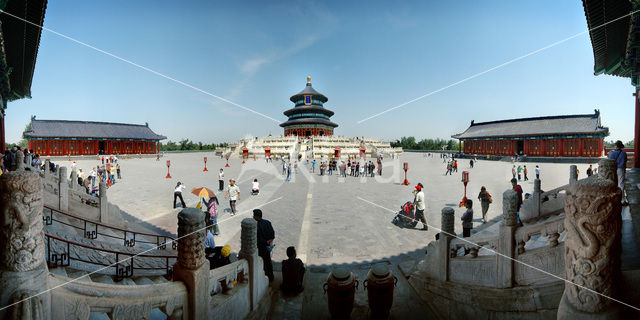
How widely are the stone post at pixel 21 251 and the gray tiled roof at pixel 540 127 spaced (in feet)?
162

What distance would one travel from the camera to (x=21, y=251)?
7.02ft

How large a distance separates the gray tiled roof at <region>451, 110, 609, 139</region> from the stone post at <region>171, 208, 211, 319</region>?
4819 centimetres

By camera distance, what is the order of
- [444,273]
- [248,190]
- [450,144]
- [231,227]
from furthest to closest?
[450,144], [248,190], [231,227], [444,273]

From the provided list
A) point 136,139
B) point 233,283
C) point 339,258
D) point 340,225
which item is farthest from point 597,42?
point 136,139

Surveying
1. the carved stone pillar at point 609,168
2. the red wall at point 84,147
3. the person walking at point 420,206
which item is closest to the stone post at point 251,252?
the carved stone pillar at point 609,168

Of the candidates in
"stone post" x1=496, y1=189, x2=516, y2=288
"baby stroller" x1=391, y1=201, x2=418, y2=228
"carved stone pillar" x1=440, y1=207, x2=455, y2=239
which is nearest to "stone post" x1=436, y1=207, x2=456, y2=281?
"carved stone pillar" x1=440, y1=207, x2=455, y2=239

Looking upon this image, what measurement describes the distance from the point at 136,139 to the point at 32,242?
195 ft

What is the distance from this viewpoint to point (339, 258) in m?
7.15

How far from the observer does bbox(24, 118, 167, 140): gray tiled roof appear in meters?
42.9

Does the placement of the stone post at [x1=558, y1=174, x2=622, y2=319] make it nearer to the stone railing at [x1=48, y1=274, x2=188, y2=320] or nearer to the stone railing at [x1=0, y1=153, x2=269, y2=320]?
the stone railing at [x1=0, y1=153, x2=269, y2=320]

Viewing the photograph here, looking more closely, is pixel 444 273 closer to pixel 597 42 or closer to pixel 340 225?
pixel 340 225

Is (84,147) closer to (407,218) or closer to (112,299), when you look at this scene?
(407,218)

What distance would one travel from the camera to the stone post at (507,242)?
4121mm

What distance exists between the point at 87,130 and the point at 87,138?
3.04 m
